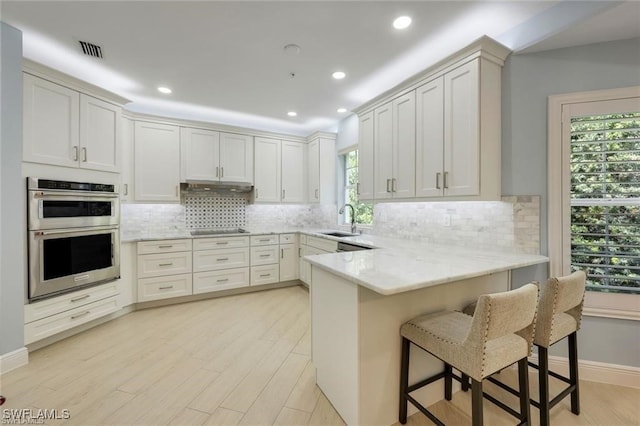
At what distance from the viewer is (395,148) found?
2.89 m

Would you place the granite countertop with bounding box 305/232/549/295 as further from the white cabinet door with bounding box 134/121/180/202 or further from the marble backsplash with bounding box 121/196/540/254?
the white cabinet door with bounding box 134/121/180/202

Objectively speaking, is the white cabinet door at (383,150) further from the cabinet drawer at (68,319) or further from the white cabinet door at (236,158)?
the cabinet drawer at (68,319)

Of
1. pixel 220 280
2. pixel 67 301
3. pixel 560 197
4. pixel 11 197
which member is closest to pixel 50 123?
pixel 11 197

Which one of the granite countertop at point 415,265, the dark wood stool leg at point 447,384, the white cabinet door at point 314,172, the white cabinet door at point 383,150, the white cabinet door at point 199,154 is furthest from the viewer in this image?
the white cabinet door at point 314,172

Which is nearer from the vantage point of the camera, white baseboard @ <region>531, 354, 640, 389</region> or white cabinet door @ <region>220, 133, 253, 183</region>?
white baseboard @ <region>531, 354, 640, 389</region>

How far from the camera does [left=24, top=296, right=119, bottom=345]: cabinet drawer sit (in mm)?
2381

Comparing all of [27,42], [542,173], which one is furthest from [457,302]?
[27,42]

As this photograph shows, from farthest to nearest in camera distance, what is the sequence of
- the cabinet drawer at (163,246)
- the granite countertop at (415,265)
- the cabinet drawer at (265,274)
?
the cabinet drawer at (265,274) < the cabinet drawer at (163,246) < the granite countertop at (415,265)

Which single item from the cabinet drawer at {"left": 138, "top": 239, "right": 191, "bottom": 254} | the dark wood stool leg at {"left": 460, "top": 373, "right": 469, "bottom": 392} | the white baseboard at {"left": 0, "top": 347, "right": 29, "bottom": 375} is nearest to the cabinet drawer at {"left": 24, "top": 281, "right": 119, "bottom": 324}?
the white baseboard at {"left": 0, "top": 347, "right": 29, "bottom": 375}

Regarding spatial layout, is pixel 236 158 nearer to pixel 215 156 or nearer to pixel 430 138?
pixel 215 156

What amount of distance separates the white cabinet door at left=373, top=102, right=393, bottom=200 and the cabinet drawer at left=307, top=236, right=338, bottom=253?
34.1 inches

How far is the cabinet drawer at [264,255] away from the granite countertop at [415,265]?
2.38m

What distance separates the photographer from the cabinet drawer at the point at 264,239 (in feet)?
13.9

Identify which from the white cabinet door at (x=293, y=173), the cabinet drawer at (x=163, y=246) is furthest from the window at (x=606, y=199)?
the cabinet drawer at (x=163, y=246)
